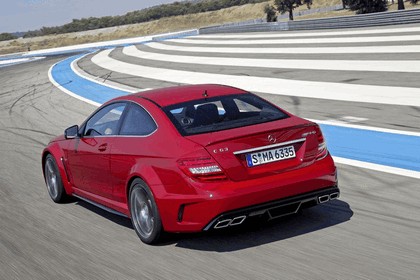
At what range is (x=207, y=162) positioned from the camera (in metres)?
5.47

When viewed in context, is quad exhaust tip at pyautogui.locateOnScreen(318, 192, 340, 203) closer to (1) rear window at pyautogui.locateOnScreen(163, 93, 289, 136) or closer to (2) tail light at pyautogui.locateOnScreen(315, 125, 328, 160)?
(2) tail light at pyautogui.locateOnScreen(315, 125, 328, 160)

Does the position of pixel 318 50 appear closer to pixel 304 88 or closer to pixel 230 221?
pixel 304 88

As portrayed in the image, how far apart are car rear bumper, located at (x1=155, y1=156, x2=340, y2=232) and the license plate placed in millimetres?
138

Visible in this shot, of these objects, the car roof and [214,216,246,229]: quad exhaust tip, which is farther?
the car roof

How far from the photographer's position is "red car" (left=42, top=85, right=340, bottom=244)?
5.48 meters

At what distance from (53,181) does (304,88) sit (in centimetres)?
937

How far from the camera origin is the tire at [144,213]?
582cm

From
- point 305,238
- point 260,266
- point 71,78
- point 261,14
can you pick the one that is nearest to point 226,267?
point 260,266

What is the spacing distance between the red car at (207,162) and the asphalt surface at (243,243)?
10.8 inches

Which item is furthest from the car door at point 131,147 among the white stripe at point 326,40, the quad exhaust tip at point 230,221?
the white stripe at point 326,40

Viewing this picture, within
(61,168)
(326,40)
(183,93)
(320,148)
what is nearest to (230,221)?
(320,148)

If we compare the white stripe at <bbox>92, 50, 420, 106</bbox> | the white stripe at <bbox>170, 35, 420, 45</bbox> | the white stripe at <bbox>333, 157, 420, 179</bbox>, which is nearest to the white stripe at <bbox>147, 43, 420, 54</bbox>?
the white stripe at <bbox>170, 35, 420, 45</bbox>

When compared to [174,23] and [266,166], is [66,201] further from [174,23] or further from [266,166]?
[174,23]

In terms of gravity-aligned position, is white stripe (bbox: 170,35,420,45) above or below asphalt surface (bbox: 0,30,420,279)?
below
